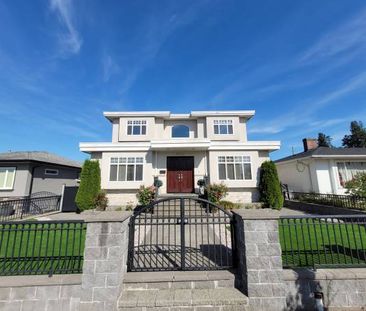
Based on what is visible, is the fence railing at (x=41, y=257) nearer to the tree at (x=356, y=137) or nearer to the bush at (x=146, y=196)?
the bush at (x=146, y=196)

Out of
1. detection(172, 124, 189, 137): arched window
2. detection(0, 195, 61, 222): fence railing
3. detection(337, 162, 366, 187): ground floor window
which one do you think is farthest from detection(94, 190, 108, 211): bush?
detection(337, 162, 366, 187): ground floor window

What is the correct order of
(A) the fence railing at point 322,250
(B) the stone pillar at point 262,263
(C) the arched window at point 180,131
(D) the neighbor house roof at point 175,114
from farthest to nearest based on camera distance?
(C) the arched window at point 180,131
(D) the neighbor house roof at point 175,114
(A) the fence railing at point 322,250
(B) the stone pillar at point 262,263

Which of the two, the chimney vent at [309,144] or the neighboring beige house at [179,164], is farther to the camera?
the chimney vent at [309,144]

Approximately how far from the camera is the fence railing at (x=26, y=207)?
41.2ft

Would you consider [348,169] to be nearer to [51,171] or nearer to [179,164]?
[179,164]

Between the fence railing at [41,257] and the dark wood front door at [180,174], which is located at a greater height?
the dark wood front door at [180,174]

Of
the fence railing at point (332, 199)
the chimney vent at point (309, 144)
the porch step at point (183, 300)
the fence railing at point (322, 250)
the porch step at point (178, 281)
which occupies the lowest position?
the porch step at point (183, 300)

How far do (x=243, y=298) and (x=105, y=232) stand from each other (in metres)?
2.94

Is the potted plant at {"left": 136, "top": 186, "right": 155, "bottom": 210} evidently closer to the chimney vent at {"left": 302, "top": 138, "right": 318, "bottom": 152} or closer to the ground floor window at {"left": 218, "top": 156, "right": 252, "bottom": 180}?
the ground floor window at {"left": 218, "top": 156, "right": 252, "bottom": 180}

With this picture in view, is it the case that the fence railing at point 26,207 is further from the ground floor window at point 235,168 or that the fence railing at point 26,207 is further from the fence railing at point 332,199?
the fence railing at point 332,199

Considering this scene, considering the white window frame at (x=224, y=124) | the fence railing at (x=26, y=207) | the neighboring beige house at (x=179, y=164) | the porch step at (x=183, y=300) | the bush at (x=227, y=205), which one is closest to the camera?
the porch step at (x=183, y=300)

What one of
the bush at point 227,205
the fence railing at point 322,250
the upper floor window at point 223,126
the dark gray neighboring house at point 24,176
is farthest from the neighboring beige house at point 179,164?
the fence railing at point 322,250

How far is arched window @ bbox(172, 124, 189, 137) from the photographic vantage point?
1781 centimetres

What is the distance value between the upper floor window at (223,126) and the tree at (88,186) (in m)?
10.2
